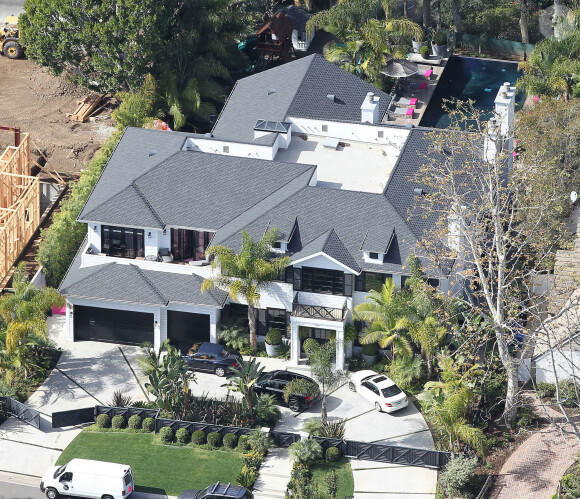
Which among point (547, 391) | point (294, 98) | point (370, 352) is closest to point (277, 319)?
point (370, 352)

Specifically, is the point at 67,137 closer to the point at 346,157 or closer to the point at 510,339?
the point at 346,157

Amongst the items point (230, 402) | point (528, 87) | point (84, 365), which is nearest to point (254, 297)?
point (230, 402)

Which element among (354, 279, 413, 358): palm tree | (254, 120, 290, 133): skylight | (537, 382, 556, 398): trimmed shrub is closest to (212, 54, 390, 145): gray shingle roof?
(254, 120, 290, 133): skylight

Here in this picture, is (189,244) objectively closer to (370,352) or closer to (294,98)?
(370,352)

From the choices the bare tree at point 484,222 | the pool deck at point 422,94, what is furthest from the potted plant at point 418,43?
the bare tree at point 484,222

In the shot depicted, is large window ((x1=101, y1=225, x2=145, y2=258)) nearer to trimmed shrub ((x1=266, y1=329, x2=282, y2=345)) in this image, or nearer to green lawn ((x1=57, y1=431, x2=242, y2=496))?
trimmed shrub ((x1=266, y1=329, x2=282, y2=345))

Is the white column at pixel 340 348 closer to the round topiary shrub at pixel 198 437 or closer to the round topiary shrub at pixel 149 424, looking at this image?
the round topiary shrub at pixel 198 437
